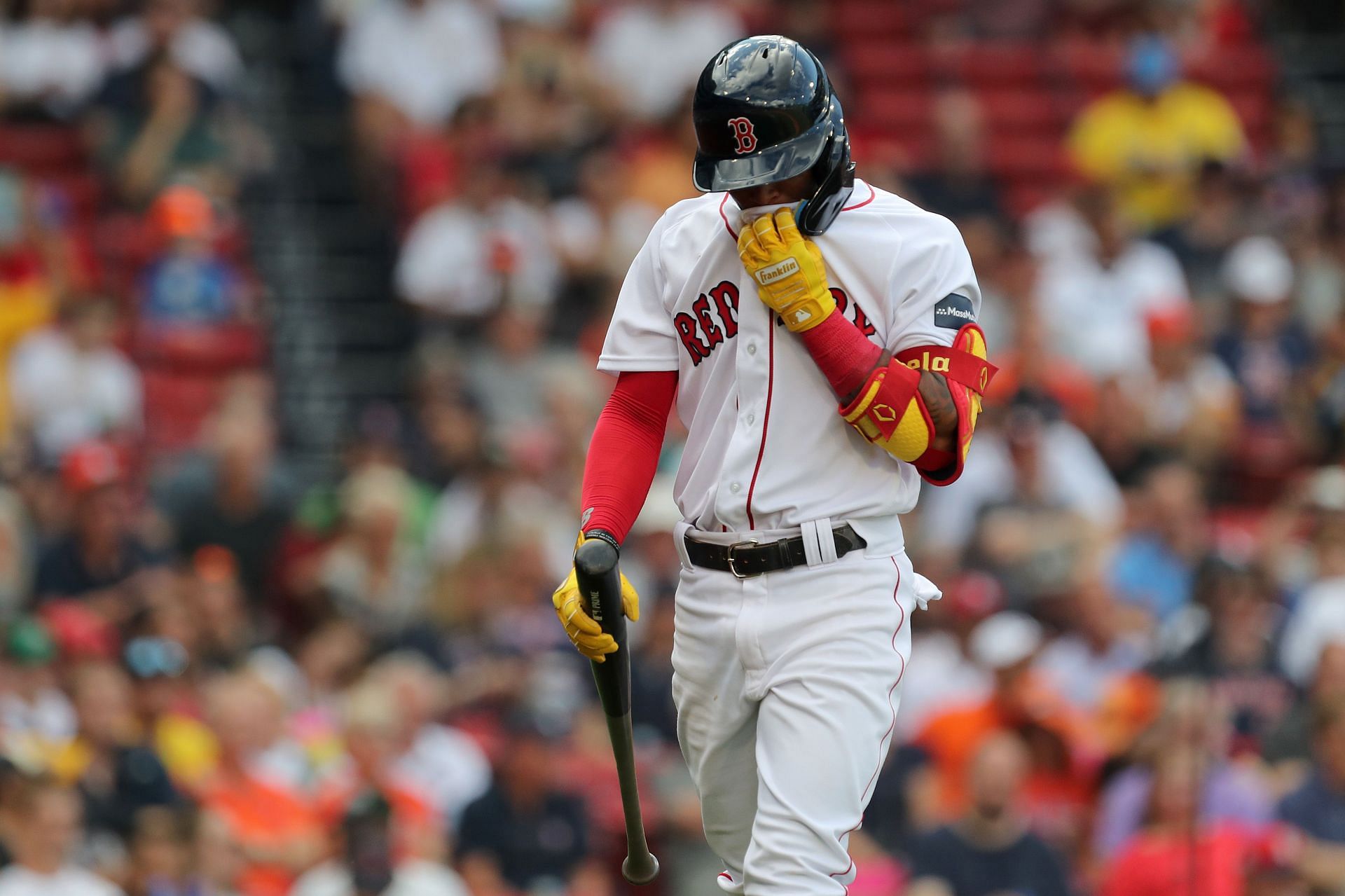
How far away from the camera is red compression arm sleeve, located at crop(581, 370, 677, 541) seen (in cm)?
438

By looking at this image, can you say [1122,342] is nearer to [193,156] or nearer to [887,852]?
[887,852]

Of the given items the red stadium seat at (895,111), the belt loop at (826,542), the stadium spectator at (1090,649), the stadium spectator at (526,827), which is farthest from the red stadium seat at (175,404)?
the belt loop at (826,542)

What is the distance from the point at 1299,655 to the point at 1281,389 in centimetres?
284

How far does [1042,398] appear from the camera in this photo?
1021cm

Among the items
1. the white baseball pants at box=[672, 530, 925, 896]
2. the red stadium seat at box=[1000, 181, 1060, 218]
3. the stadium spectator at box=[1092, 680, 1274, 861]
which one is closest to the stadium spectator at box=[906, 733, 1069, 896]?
the stadium spectator at box=[1092, 680, 1274, 861]

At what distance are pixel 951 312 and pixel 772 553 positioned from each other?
637 millimetres

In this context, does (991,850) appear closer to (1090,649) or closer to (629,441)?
(1090,649)

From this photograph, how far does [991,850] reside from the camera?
762 cm

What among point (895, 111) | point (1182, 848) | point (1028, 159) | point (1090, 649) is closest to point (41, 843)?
point (1182, 848)

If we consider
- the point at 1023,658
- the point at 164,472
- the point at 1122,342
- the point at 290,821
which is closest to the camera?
the point at 290,821

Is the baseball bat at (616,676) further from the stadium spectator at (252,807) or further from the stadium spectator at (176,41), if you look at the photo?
the stadium spectator at (176,41)

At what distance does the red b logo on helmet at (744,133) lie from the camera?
4066mm

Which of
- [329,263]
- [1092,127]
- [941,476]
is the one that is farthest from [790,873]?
[1092,127]

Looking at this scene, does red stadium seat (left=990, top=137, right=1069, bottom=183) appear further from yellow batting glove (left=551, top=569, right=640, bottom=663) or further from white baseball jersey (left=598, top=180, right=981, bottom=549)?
yellow batting glove (left=551, top=569, right=640, bottom=663)
